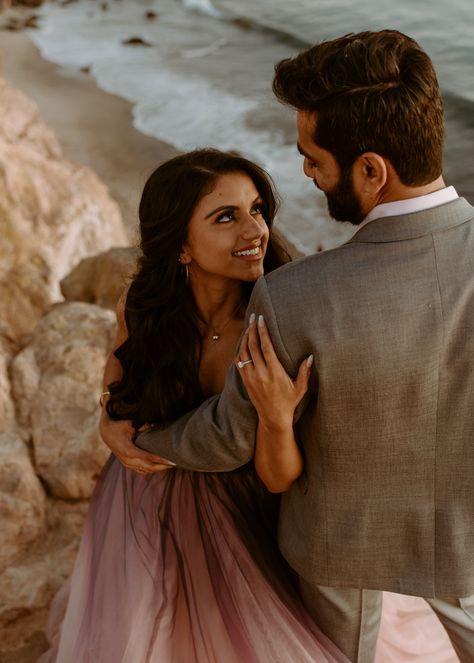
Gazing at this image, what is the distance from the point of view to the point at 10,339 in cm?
435

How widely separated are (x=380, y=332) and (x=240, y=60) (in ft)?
52.3

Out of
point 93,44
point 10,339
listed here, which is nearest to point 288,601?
point 10,339

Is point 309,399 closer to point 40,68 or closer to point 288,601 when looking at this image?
point 288,601

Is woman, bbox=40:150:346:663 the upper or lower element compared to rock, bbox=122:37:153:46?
upper

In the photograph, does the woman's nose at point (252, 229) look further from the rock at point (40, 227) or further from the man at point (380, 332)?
the rock at point (40, 227)

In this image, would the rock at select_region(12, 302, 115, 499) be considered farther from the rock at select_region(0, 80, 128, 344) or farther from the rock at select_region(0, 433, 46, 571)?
the rock at select_region(0, 80, 128, 344)

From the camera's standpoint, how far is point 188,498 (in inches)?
109

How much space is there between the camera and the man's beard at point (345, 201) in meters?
1.73

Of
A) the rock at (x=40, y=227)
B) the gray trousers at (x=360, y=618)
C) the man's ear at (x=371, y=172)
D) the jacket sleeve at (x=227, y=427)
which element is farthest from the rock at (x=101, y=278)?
the man's ear at (x=371, y=172)

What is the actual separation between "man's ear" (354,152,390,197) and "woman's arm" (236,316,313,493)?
14.9 inches

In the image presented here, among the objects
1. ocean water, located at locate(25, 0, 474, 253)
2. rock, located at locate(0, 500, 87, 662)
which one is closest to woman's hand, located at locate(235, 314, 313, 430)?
rock, located at locate(0, 500, 87, 662)

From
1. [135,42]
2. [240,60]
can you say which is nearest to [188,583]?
[240,60]

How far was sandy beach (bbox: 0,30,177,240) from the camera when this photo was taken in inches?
394

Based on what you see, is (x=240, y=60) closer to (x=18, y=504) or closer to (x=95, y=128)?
(x=95, y=128)
